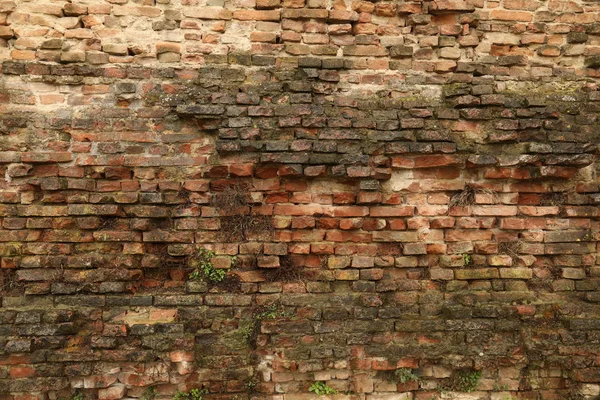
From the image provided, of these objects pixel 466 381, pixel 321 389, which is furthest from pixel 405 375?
pixel 321 389

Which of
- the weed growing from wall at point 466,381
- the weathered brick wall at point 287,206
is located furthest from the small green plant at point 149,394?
the weed growing from wall at point 466,381

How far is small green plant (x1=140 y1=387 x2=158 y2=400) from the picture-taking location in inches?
107

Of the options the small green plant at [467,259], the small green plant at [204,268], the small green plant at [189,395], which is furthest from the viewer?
the small green plant at [467,259]

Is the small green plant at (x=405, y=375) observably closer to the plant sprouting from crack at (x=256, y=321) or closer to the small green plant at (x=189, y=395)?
the plant sprouting from crack at (x=256, y=321)

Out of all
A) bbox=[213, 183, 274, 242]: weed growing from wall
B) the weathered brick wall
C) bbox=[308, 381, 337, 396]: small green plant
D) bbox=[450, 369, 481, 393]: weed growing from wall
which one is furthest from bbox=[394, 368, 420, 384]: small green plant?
bbox=[213, 183, 274, 242]: weed growing from wall

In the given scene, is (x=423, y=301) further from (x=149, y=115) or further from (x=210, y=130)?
Result: (x=149, y=115)

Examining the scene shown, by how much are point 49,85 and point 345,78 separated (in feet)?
Answer: 7.27

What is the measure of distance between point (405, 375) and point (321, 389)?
62 centimetres

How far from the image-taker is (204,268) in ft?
9.23

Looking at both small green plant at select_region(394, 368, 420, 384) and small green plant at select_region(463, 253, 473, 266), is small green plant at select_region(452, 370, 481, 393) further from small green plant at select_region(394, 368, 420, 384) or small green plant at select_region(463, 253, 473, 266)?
small green plant at select_region(463, 253, 473, 266)

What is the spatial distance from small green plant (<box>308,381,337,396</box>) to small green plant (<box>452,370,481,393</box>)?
2.98 feet

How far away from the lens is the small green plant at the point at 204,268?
111 inches

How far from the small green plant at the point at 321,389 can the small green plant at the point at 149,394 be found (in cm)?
111

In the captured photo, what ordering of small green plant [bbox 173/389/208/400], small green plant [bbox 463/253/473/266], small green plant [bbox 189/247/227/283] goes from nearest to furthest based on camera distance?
small green plant [bbox 173/389/208/400]
small green plant [bbox 189/247/227/283]
small green plant [bbox 463/253/473/266]
